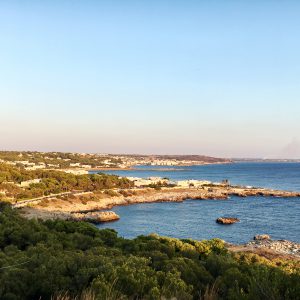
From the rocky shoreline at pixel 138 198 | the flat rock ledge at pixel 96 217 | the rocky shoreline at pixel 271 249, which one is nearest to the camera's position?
the rocky shoreline at pixel 271 249

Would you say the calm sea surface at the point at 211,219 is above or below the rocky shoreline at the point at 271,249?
below

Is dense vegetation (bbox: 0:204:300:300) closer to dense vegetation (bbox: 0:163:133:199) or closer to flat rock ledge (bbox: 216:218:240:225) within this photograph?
flat rock ledge (bbox: 216:218:240:225)

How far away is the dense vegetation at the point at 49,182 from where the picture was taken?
60719mm

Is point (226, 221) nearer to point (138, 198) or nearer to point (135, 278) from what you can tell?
point (138, 198)

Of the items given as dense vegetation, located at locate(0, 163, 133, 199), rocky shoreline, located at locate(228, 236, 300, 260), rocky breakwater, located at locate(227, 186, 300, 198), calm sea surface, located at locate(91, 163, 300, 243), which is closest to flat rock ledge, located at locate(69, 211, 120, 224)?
calm sea surface, located at locate(91, 163, 300, 243)

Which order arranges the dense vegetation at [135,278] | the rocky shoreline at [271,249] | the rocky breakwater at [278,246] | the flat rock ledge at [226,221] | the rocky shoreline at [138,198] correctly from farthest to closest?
the rocky shoreline at [138,198] → the flat rock ledge at [226,221] → the rocky breakwater at [278,246] → the rocky shoreline at [271,249] → the dense vegetation at [135,278]

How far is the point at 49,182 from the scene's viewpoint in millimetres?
69750

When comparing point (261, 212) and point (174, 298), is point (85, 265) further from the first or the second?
point (261, 212)

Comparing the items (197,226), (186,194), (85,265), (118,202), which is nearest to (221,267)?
(85,265)

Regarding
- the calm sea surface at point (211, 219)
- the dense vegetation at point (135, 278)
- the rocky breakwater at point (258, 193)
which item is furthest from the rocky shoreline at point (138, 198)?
the dense vegetation at point (135, 278)

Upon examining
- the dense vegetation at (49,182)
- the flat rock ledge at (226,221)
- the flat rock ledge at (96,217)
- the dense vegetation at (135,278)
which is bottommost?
the flat rock ledge at (96,217)

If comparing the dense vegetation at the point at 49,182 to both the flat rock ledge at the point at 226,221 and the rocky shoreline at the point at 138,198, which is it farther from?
the flat rock ledge at the point at 226,221

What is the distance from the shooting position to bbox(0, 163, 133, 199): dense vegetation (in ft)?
199

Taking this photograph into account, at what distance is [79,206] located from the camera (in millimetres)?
59094
